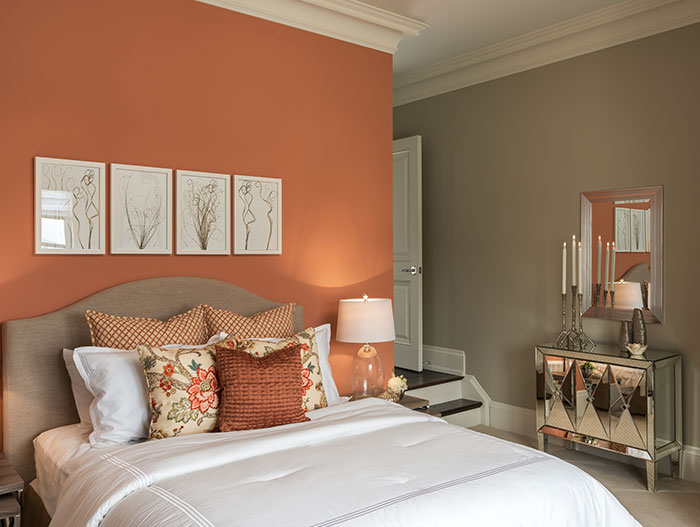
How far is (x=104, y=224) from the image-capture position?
3.04 m

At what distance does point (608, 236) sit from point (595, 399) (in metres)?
1.09

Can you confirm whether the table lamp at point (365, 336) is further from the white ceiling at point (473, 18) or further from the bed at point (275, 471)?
the white ceiling at point (473, 18)

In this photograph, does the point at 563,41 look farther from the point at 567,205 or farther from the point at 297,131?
the point at 297,131

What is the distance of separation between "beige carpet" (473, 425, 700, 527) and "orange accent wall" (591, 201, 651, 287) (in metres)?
1.20

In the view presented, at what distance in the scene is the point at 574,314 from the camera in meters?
4.10

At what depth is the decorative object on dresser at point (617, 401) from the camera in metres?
3.55

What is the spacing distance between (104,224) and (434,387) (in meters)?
2.85

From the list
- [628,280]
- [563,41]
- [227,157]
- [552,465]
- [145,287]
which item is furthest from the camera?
[563,41]

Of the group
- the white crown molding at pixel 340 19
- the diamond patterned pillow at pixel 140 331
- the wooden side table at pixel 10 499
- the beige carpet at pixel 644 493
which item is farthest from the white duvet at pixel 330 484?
the white crown molding at pixel 340 19

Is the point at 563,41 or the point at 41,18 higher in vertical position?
the point at 563,41

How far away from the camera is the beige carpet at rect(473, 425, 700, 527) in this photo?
3.21 metres

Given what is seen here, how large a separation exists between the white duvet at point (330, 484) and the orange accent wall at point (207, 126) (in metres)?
1.15

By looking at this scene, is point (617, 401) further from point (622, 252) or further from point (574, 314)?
point (622, 252)

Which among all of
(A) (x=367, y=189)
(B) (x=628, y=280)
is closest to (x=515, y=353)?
(B) (x=628, y=280)
